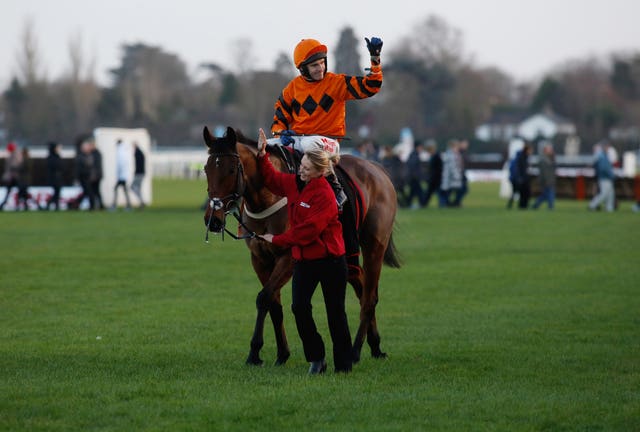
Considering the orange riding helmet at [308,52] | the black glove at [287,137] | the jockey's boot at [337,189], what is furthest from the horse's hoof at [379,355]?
the orange riding helmet at [308,52]

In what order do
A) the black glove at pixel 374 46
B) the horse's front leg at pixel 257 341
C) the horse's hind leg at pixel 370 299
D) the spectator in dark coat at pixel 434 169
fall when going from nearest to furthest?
1. the horse's front leg at pixel 257 341
2. the black glove at pixel 374 46
3. the horse's hind leg at pixel 370 299
4. the spectator in dark coat at pixel 434 169

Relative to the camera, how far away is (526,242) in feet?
68.6

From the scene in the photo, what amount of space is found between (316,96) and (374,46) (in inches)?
25.7

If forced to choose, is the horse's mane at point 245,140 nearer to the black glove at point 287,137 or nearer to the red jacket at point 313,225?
the black glove at point 287,137

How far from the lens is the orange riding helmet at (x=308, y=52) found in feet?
29.2

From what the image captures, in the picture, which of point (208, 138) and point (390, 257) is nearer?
point (208, 138)

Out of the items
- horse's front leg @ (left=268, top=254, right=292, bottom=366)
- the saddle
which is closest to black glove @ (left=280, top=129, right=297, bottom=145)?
the saddle

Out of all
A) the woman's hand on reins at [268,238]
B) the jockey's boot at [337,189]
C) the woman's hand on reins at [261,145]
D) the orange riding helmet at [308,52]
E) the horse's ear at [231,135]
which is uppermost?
the orange riding helmet at [308,52]

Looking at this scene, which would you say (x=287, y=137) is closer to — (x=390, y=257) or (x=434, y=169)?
(x=390, y=257)

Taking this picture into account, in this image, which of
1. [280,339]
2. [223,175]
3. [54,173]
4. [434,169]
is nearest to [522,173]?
[434,169]

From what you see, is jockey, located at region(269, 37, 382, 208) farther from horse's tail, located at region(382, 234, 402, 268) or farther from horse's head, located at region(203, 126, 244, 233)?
horse's tail, located at region(382, 234, 402, 268)

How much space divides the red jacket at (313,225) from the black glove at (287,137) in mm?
1015

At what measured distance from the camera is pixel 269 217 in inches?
335

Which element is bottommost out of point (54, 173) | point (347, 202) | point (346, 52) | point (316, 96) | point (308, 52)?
point (54, 173)
